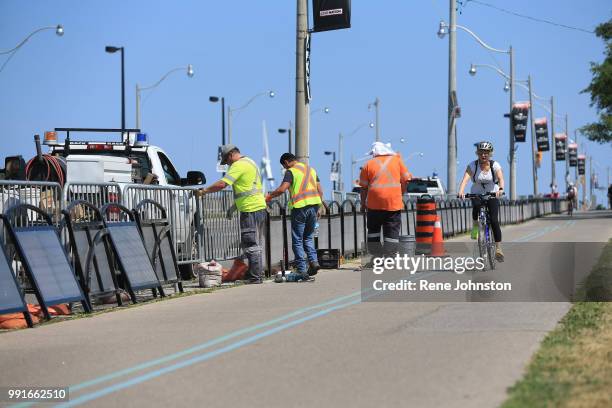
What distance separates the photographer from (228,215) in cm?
1798

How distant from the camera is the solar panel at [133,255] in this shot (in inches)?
546

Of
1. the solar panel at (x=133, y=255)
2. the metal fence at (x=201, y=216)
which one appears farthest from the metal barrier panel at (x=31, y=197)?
the solar panel at (x=133, y=255)

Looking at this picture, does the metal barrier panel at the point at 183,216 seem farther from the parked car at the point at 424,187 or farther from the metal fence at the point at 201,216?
the parked car at the point at 424,187

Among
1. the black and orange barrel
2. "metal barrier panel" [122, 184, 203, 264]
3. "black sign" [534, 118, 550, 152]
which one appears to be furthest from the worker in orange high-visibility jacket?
"black sign" [534, 118, 550, 152]

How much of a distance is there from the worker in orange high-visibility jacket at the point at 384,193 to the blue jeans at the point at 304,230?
3.04ft

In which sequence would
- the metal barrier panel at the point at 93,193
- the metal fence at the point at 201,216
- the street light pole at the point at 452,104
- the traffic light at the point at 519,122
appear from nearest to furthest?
the metal fence at the point at 201,216 < the metal barrier panel at the point at 93,193 < the street light pole at the point at 452,104 < the traffic light at the point at 519,122

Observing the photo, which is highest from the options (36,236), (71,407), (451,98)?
(451,98)

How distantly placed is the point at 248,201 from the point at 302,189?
1.13 meters

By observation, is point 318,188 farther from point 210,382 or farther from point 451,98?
point 451,98

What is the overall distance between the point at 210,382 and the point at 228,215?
1035 centimetres

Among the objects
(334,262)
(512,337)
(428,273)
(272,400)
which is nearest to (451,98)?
(334,262)

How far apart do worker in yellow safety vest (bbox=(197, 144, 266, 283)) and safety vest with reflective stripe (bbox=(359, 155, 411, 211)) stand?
1.95 m

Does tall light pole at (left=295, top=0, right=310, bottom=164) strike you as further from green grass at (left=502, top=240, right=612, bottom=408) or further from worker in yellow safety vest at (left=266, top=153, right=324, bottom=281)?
green grass at (left=502, top=240, right=612, bottom=408)

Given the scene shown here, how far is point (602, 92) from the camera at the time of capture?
67688 millimetres
